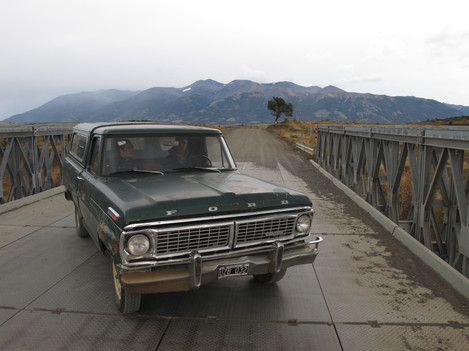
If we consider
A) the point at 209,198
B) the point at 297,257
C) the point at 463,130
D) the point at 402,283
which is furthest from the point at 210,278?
the point at 463,130

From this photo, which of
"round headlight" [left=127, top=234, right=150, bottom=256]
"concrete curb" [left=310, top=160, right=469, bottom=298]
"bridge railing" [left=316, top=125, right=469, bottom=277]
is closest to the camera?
"round headlight" [left=127, top=234, right=150, bottom=256]

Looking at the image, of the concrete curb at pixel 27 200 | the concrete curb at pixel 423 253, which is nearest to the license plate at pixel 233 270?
the concrete curb at pixel 423 253

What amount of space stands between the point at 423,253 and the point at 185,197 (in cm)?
382

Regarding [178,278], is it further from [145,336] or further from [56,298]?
[56,298]

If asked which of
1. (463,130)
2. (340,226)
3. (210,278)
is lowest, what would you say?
(340,226)

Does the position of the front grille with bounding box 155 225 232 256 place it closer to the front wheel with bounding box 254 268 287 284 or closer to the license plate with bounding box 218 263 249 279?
the license plate with bounding box 218 263 249 279

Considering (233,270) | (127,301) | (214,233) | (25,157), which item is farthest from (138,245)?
(25,157)

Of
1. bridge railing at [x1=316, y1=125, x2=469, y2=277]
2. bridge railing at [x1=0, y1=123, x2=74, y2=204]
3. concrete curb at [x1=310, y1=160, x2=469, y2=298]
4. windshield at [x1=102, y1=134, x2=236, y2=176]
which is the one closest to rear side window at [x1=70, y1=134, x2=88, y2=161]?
windshield at [x1=102, y1=134, x2=236, y2=176]

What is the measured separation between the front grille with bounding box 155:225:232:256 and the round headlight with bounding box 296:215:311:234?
80 centimetres

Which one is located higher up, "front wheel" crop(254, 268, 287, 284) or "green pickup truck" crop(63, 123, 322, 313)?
"green pickup truck" crop(63, 123, 322, 313)

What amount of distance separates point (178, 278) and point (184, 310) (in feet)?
2.88

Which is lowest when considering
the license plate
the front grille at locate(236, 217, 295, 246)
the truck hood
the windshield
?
the license plate

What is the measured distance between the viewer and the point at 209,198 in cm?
330

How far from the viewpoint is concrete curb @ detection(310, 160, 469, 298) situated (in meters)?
4.27
